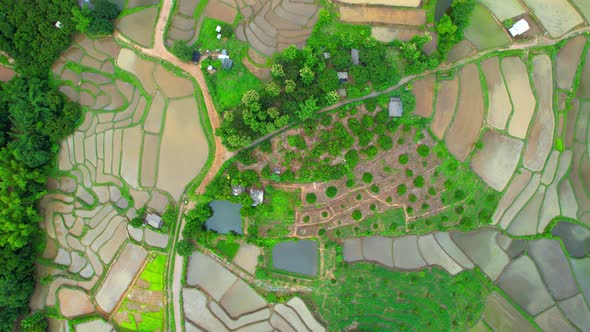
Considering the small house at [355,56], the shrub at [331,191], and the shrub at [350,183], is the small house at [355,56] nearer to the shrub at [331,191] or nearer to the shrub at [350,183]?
the shrub at [350,183]

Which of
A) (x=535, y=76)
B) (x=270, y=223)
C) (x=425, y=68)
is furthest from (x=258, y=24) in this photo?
(x=535, y=76)

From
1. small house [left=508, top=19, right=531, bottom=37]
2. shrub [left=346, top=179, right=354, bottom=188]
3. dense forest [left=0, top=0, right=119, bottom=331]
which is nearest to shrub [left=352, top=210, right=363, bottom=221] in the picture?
shrub [left=346, top=179, right=354, bottom=188]

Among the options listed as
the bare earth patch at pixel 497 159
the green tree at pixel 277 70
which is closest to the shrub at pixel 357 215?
the bare earth patch at pixel 497 159

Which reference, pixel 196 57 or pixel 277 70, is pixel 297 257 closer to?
pixel 277 70

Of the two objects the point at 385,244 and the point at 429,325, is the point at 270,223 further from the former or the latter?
the point at 429,325

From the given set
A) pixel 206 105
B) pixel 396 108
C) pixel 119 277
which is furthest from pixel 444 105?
pixel 119 277

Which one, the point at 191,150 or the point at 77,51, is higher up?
the point at 77,51
